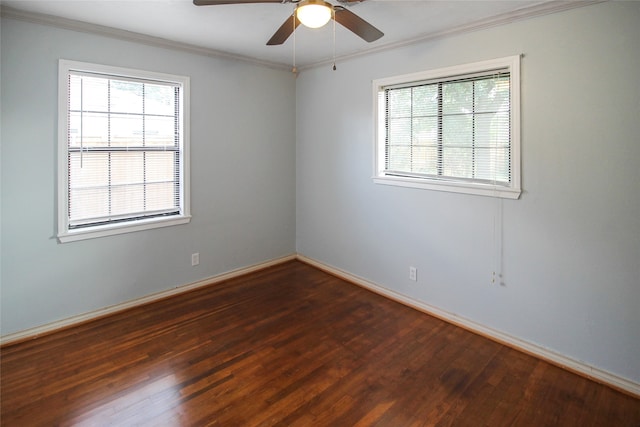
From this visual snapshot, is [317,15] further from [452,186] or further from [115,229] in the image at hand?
→ [115,229]

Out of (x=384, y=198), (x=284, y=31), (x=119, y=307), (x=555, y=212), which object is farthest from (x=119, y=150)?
(x=555, y=212)

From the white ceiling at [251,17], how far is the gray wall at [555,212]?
0.13m

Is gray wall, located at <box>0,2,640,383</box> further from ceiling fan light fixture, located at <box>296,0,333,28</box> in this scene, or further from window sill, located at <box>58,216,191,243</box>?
ceiling fan light fixture, located at <box>296,0,333,28</box>

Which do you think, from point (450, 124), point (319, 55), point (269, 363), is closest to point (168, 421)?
point (269, 363)


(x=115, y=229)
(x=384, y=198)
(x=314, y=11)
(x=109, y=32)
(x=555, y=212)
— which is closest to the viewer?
(x=314, y=11)

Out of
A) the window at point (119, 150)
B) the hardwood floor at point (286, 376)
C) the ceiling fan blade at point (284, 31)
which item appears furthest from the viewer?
the window at point (119, 150)

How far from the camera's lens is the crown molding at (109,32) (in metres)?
2.63

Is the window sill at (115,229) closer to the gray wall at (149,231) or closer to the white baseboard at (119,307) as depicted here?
the gray wall at (149,231)

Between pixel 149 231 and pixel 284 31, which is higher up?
pixel 284 31

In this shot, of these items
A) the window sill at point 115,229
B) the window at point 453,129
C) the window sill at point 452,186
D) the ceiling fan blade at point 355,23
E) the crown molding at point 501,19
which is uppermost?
the crown molding at point 501,19

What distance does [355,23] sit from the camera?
217 cm

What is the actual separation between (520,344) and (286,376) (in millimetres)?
1742

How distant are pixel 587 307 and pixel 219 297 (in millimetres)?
3010

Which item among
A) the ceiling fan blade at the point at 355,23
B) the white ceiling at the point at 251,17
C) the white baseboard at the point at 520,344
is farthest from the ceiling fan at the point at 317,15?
the white baseboard at the point at 520,344
